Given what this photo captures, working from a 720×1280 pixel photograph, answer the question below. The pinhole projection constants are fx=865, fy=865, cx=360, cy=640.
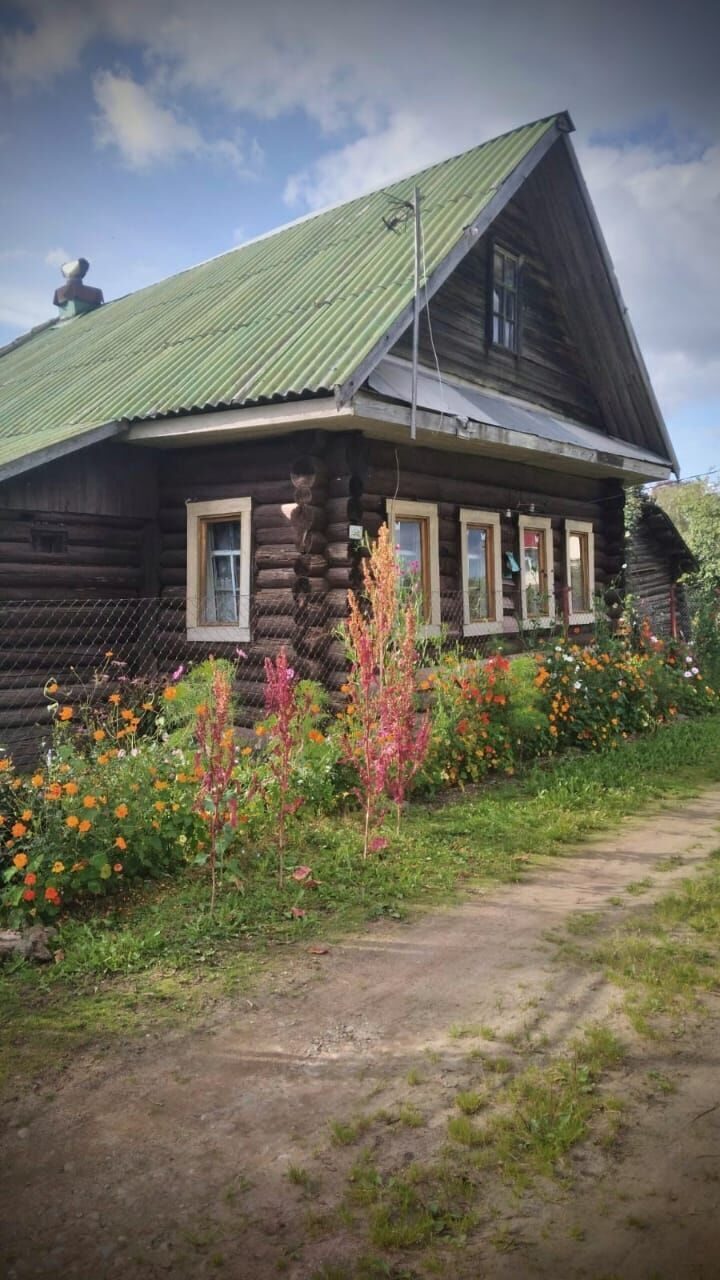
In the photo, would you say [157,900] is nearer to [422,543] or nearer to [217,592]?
[217,592]

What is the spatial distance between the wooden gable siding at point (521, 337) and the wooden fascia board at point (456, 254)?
3.43 ft

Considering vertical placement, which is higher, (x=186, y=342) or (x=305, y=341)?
(x=186, y=342)

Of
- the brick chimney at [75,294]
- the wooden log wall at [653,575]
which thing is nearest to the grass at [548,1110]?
the wooden log wall at [653,575]

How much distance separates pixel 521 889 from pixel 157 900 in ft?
7.49

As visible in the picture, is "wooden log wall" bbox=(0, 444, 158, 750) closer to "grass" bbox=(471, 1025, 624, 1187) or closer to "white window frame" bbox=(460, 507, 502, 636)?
"white window frame" bbox=(460, 507, 502, 636)

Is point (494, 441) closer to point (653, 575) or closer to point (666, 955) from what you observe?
point (666, 955)

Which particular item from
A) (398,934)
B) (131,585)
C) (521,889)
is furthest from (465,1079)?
(131,585)

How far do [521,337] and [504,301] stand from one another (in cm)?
60

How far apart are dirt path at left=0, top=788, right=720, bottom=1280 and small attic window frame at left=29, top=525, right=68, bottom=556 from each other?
662cm

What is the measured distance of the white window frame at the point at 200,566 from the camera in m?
9.64

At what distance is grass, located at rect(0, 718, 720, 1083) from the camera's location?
3.88 meters

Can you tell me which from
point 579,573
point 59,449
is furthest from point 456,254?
point 579,573

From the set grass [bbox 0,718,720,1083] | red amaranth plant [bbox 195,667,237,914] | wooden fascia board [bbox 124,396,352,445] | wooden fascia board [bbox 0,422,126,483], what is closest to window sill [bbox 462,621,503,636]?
grass [bbox 0,718,720,1083]

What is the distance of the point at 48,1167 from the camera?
2.89m
